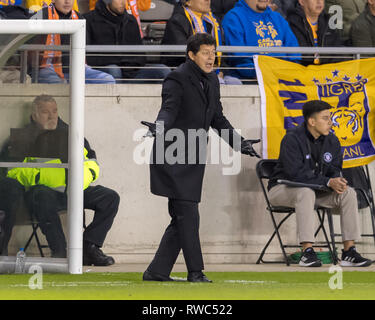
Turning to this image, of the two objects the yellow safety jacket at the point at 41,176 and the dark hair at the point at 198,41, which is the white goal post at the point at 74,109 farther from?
the dark hair at the point at 198,41

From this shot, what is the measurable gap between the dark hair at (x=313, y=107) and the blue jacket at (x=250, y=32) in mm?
1275

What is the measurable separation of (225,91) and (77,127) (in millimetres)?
2678

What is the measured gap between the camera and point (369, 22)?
41.6ft

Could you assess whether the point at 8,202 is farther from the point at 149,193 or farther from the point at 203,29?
the point at 203,29

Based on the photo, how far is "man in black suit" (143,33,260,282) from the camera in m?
8.09

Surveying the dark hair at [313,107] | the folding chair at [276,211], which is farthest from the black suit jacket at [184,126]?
the dark hair at [313,107]

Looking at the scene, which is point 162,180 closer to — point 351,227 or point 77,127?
point 77,127

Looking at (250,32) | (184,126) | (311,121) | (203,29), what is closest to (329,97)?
(311,121)

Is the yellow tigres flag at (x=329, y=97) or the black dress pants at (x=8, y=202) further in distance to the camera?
the yellow tigres flag at (x=329, y=97)

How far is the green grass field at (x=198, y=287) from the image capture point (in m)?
6.93

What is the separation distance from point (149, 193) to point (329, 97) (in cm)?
234

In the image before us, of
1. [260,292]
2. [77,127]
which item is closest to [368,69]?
[77,127]

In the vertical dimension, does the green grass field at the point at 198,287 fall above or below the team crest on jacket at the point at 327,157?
below

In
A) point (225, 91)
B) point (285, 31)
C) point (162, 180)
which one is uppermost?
point (285, 31)
